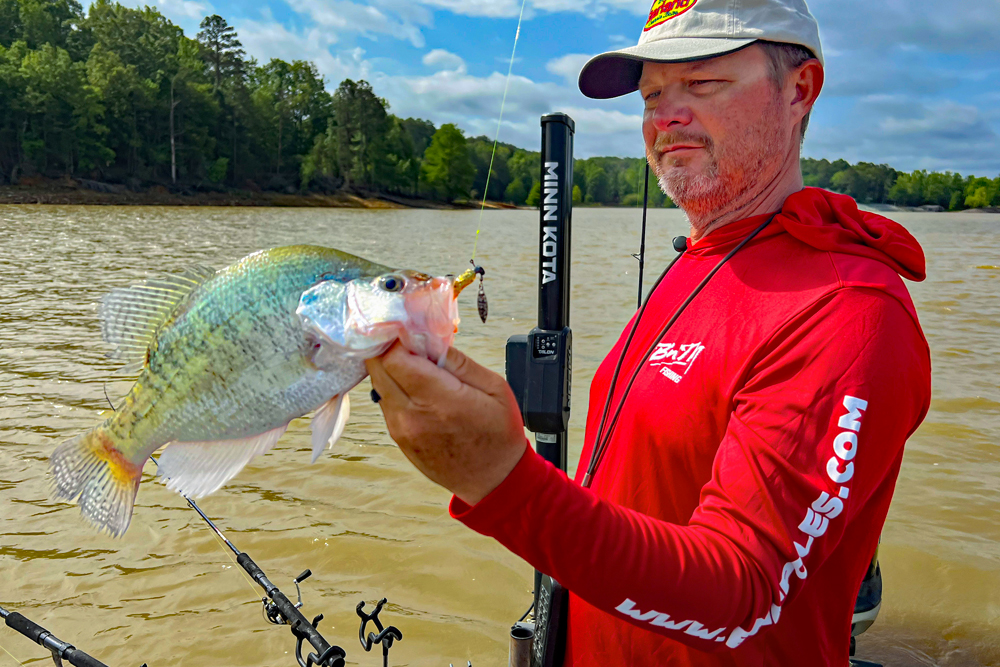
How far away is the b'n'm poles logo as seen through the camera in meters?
1.96

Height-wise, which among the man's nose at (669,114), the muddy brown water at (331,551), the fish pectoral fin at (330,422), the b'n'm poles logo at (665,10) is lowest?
the muddy brown water at (331,551)

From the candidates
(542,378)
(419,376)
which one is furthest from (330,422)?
(542,378)

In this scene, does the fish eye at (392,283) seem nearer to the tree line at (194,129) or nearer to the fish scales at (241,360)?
the fish scales at (241,360)

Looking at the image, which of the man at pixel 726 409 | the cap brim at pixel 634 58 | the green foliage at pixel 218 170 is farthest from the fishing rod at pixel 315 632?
the green foliage at pixel 218 170

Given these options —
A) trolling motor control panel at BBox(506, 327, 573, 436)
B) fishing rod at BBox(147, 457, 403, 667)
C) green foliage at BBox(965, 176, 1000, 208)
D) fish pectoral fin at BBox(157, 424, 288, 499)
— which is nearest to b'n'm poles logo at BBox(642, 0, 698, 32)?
trolling motor control panel at BBox(506, 327, 573, 436)

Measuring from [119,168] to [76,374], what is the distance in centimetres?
4856

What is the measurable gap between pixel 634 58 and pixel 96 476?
1859 mm

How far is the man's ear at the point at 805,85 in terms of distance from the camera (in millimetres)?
1933

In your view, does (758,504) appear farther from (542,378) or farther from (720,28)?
(720,28)

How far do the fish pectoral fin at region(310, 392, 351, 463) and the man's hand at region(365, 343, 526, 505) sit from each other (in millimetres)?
234

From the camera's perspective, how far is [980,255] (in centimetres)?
2480

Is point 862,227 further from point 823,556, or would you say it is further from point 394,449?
point 394,449

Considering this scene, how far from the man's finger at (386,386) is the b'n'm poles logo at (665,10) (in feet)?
4.94

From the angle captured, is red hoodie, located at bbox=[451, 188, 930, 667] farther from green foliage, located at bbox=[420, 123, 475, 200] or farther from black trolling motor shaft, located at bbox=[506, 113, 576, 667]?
green foliage, located at bbox=[420, 123, 475, 200]
